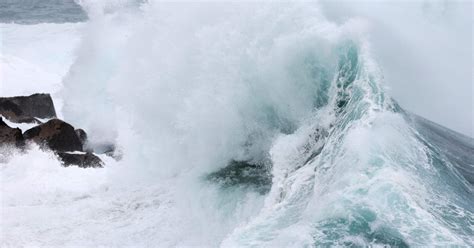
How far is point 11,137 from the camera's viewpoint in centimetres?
1082

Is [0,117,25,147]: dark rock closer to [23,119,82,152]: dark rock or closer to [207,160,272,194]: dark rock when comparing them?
[23,119,82,152]: dark rock

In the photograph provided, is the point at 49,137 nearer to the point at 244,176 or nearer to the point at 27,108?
the point at 27,108

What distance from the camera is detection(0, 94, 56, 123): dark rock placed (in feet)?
41.8

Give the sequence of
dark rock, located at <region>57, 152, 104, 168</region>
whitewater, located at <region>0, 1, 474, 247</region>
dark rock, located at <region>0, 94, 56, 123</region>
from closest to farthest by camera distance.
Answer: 1. whitewater, located at <region>0, 1, 474, 247</region>
2. dark rock, located at <region>57, 152, 104, 168</region>
3. dark rock, located at <region>0, 94, 56, 123</region>

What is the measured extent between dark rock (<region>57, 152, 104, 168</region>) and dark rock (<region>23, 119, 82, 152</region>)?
0.39m

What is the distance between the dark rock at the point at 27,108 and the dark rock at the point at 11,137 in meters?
1.72

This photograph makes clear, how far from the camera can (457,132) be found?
14.3m

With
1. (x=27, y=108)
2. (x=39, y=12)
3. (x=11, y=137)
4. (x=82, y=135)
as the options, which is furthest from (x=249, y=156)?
(x=39, y=12)

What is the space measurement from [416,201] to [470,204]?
151cm

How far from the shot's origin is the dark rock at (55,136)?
11055 mm

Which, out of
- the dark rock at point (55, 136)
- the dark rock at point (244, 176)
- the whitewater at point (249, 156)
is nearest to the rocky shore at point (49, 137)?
the dark rock at point (55, 136)

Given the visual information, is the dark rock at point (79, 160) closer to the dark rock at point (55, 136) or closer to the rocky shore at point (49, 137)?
the rocky shore at point (49, 137)

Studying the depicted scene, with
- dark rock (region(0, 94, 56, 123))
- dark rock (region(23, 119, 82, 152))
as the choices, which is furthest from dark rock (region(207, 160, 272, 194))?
dark rock (region(0, 94, 56, 123))

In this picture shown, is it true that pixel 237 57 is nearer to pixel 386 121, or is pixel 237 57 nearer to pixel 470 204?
pixel 386 121
